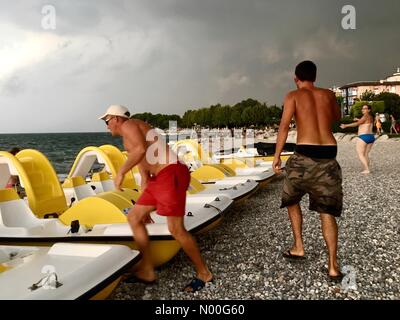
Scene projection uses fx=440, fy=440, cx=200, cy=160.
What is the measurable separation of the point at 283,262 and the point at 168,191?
1777 mm

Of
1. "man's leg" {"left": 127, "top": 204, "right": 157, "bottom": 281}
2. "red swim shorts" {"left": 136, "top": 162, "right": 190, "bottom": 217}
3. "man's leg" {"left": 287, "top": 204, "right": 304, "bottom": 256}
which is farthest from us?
"man's leg" {"left": 287, "top": 204, "right": 304, "bottom": 256}

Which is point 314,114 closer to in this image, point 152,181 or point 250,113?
point 152,181

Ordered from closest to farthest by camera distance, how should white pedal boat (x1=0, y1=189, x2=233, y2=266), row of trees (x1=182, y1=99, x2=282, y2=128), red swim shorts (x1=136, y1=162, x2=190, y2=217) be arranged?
red swim shorts (x1=136, y1=162, x2=190, y2=217) → white pedal boat (x1=0, y1=189, x2=233, y2=266) → row of trees (x1=182, y1=99, x2=282, y2=128)

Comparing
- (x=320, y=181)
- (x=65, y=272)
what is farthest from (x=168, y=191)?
(x=320, y=181)

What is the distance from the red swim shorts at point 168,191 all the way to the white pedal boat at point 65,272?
1.50ft

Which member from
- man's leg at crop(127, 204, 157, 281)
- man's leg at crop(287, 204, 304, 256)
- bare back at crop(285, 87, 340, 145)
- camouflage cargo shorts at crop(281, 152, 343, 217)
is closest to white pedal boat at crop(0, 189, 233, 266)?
man's leg at crop(127, 204, 157, 281)

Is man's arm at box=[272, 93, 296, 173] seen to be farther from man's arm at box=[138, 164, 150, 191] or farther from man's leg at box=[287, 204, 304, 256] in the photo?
man's arm at box=[138, 164, 150, 191]

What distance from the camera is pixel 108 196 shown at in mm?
4992

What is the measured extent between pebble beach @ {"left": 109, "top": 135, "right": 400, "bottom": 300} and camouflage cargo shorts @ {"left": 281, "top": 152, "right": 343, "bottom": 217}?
75 cm

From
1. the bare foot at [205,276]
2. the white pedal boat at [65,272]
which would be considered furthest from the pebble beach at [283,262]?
the white pedal boat at [65,272]

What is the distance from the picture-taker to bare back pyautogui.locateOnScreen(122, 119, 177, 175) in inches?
151

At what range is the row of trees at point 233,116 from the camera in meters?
88.7
